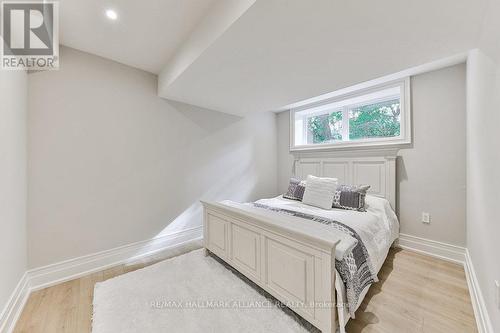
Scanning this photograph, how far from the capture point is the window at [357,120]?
106 inches

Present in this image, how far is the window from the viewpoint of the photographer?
270cm

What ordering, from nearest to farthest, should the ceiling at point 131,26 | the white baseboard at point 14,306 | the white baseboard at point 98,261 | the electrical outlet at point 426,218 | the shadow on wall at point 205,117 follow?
the white baseboard at point 14,306 < the ceiling at point 131,26 < the white baseboard at point 98,261 < the electrical outlet at point 426,218 < the shadow on wall at point 205,117

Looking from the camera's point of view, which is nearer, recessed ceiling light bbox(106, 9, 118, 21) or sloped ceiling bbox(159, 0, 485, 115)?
sloped ceiling bbox(159, 0, 485, 115)

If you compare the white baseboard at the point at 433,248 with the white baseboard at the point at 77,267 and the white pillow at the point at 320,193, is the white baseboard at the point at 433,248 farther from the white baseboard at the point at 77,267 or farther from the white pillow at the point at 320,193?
the white baseboard at the point at 77,267

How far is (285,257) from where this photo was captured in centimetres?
148

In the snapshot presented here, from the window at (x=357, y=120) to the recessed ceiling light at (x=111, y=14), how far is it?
9.80 ft

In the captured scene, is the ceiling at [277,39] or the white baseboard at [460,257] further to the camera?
the white baseboard at [460,257]

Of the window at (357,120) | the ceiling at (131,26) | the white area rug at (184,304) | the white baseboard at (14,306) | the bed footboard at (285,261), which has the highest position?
the ceiling at (131,26)

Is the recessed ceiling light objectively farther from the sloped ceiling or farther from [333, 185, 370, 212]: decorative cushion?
[333, 185, 370, 212]: decorative cushion

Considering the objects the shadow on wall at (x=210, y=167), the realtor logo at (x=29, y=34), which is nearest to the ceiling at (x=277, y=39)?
the realtor logo at (x=29, y=34)

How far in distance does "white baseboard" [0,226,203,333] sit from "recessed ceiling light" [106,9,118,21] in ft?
7.52

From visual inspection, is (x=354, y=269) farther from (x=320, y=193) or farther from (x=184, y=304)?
(x=184, y=304)

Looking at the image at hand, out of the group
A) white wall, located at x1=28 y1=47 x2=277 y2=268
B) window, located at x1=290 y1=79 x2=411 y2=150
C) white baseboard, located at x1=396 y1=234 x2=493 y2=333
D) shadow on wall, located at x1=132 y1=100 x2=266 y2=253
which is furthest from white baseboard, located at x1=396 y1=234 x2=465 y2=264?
white wall, located at x1=28 y1=47 x2=277 y2=268

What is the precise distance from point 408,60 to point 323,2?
3.75ft
